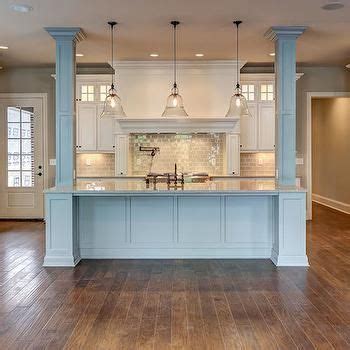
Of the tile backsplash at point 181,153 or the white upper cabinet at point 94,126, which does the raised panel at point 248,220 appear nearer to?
the tile backsplash at point 181,153

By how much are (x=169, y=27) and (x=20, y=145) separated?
4.42 metres

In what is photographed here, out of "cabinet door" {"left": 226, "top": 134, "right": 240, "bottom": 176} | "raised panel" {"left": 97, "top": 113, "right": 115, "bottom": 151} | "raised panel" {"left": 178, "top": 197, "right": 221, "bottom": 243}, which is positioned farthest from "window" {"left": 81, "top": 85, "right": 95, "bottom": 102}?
"raised panel" {"left": 178, "top": 197, "right": 221, "bottom": 243}

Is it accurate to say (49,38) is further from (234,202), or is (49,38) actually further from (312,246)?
(312,246)

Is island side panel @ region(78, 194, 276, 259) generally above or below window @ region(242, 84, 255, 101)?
below

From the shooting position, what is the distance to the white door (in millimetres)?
8906

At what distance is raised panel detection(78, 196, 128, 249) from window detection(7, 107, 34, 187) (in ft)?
11.6

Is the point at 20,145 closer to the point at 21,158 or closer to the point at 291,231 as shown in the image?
the point at 21,158

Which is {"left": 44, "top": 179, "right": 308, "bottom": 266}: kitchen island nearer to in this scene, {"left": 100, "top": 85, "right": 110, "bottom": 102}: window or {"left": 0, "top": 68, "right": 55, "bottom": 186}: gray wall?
{"left": 100, "top": 85, "right": 110, "bottom": 102}: window

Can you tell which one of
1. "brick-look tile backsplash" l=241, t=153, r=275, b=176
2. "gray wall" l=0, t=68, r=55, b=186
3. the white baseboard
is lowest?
the white baseboard

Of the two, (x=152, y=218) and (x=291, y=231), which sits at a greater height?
(x=152, y=218)

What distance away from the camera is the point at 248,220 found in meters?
5.82

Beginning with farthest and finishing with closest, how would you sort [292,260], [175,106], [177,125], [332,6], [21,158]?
[21,158] < [177,125] < [175,106] < [292,260] < [332,6]

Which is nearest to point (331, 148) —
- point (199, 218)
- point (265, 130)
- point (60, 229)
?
point (265, 130)

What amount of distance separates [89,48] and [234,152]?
2963 mm
